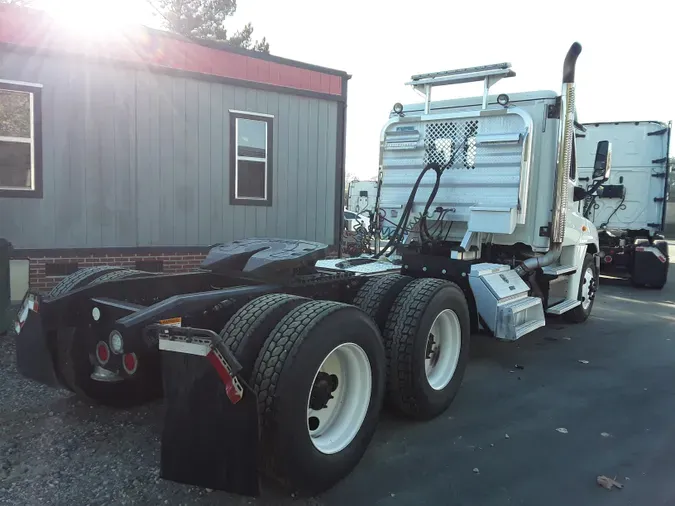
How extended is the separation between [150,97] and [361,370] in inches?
265

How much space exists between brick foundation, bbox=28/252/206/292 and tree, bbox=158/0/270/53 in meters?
23.4

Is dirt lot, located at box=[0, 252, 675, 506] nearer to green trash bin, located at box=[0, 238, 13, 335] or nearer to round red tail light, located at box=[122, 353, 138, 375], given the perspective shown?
green trash bin, located at box=[0, 238, 13, 335]

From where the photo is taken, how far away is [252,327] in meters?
3.00

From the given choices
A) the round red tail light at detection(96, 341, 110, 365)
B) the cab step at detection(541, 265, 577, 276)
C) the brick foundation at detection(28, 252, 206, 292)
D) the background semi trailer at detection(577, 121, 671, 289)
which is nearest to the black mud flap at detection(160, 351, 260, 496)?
the round red tail light at detection(96, 341, 110, 365)

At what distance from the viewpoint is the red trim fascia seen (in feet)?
24.1

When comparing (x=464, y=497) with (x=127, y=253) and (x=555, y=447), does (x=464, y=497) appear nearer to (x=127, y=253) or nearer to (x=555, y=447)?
(x=555, y=447)

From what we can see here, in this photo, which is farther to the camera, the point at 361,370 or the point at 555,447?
the point at 555,447

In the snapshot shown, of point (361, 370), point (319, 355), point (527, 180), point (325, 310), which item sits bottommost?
point (361, 370)

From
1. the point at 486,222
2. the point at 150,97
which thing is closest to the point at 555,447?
the point at 486,222

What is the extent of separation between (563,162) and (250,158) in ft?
18.1

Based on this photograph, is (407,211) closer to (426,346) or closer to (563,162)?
(563,162)

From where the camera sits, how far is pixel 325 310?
10.2ft

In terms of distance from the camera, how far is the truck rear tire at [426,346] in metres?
3.96

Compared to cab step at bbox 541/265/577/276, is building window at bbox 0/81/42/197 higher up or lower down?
higher up
